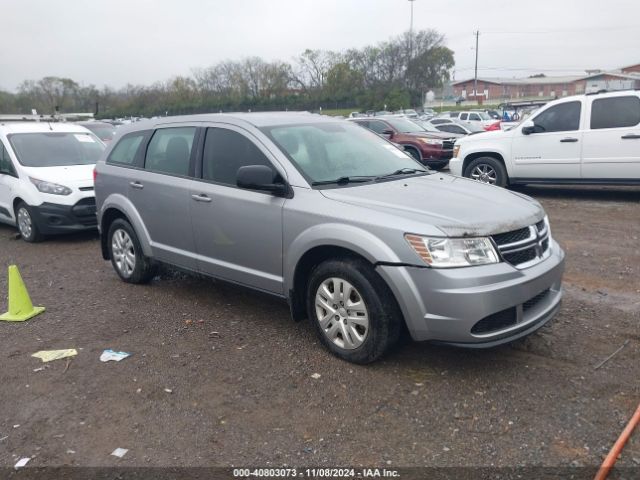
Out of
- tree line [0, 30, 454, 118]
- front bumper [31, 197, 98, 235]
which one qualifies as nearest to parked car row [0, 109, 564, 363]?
front bumper [31, 197, 98, 235]

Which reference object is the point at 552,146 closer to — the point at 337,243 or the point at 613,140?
the point at 613,140

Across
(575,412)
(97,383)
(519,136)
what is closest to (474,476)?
(575,412)

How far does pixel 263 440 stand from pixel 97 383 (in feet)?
4.70

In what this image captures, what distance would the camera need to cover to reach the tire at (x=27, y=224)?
8.21 metres

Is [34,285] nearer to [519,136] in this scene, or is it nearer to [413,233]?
[413,233]

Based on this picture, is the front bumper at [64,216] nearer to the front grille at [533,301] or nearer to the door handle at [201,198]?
the door handle at [201,198]

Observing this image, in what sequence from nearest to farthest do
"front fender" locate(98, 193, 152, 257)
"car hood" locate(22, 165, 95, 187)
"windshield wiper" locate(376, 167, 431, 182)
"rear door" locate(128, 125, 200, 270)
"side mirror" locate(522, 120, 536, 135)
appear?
"windshield wiper" locate(376, 167, 431, 182), "rear door" locate(128, 125, 200, 270), "front fender" locate(98, 193, 152, 257), "car hood" locate(22, 165, 95, 187), "side mirror" locate(522, 120, 536, 135)

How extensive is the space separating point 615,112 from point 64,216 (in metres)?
8.88

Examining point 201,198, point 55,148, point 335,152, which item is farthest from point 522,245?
point 55,148

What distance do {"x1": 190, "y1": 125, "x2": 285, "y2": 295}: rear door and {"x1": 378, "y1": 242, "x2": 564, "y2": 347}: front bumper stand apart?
1075mm

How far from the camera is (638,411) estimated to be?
10.5ft

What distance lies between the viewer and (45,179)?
819 centimetres

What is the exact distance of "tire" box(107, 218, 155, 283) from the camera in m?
5.79

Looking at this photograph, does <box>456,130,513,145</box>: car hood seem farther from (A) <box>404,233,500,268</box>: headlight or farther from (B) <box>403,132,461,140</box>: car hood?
(A) <box>404,233,500,268</box>: headlight
